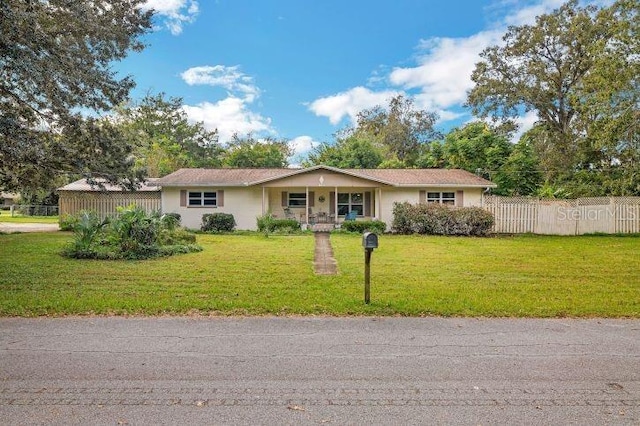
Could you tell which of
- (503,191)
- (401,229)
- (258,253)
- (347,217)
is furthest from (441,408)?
(503,191)

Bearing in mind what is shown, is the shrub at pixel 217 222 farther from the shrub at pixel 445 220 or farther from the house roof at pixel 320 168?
the shrub at pixel 445 220

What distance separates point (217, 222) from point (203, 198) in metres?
2.22

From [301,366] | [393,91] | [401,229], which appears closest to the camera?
[301,366]

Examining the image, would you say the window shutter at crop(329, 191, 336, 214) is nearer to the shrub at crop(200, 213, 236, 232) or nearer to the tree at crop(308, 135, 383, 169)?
the shrub at crop(200, 213, 236, 232)

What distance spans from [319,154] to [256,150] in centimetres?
613

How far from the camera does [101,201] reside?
21375mm

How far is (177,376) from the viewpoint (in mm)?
3717

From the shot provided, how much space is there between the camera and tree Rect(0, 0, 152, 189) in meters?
7.28

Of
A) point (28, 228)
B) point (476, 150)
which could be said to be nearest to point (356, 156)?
point (476, 150)

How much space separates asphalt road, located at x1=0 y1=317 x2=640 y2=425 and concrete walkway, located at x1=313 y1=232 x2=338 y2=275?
389 cm

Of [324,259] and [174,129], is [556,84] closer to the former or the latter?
[324,259]

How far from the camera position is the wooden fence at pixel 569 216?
→ 19.0 m

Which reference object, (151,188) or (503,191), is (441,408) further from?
(503,191)

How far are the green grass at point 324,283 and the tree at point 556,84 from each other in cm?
1477
